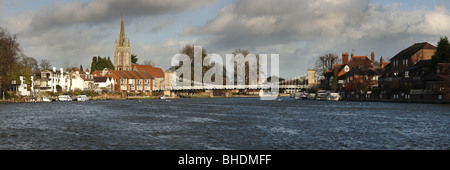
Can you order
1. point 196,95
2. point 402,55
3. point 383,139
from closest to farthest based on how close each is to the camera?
point 383,139 → point 402,55 → point 196,95

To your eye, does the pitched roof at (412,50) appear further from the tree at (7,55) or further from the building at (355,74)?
the tree at (7,55)

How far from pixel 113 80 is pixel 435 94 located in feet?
351

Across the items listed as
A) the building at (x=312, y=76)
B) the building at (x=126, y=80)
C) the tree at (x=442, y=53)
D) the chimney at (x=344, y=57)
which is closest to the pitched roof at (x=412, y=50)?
the tree at (x=442, y=53)

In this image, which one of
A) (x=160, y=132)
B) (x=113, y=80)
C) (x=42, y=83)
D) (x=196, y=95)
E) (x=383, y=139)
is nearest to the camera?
(x=383, y=139)

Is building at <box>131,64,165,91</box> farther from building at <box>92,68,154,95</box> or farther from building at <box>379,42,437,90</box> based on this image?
building at <box>379,42,437,90</box>

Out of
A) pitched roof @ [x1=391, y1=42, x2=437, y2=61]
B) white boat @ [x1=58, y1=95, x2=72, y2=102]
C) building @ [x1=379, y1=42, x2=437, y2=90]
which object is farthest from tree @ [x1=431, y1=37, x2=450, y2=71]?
white boat @ [x1=58, y1=95, x2=72, y2=102]

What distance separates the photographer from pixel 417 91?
84.6 m

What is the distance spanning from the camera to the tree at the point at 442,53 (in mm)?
83688

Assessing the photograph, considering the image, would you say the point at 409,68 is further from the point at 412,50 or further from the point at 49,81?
the point at 49,81
